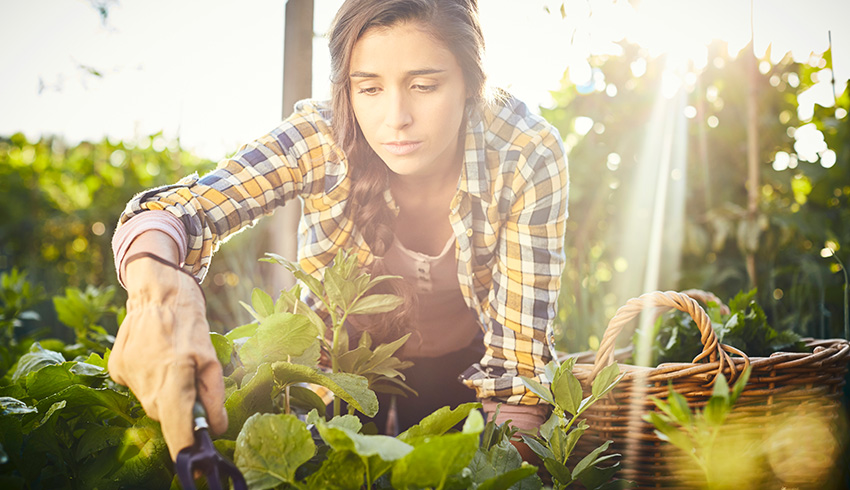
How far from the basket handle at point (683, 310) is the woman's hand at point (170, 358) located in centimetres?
67

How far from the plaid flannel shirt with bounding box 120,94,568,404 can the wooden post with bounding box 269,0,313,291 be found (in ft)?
0.93

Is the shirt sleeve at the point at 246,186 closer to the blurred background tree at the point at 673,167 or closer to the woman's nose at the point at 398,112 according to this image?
the woman's nose at the point at 398,112

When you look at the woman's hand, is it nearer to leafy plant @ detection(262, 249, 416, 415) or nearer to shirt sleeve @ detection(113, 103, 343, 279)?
leafy plant @ detection(262, 249, 416, 415)

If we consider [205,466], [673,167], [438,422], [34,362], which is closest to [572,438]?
[438,422]

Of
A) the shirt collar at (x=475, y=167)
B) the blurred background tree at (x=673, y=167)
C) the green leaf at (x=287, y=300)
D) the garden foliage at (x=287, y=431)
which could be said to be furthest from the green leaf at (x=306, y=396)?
the blurred background tree at (x=673, y=167)

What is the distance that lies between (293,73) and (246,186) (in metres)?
0.66

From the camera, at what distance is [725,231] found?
7.00 ft

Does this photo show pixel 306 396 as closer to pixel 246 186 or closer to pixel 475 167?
pixel 246 186

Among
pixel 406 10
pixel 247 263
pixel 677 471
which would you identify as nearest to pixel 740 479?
pixel 677 471

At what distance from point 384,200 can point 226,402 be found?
30.8 inches

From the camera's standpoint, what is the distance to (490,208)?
117cm

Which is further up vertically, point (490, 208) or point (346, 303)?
point (490, 208)

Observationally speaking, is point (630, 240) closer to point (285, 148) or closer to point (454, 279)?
point (454, 279)

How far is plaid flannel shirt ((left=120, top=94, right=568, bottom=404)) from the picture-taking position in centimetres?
104
